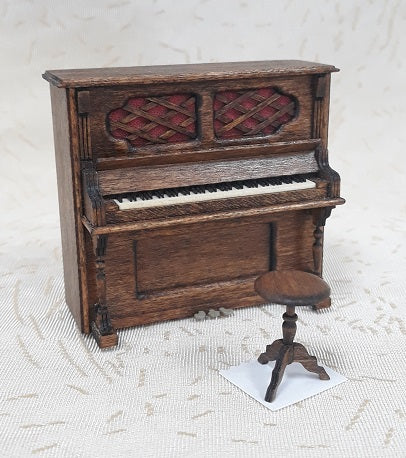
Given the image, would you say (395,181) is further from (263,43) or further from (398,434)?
(398,434)

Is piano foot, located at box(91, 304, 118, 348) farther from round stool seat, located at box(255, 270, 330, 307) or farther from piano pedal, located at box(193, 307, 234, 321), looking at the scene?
round stool seat, located at box(255, 270, 330, 307)

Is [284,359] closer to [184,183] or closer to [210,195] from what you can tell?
[210,195]

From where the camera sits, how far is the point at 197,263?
4.32 meters

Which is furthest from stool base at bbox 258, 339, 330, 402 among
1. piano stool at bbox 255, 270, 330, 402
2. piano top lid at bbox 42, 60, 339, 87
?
piano top lid at bbox 42, 60, 339, 87

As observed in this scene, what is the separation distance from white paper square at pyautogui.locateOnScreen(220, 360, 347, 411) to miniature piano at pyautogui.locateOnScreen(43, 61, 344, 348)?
2.24 ft

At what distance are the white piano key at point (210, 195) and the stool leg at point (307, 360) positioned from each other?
0.84 meters

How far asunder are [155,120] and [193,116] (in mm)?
209

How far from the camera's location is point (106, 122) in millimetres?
3887

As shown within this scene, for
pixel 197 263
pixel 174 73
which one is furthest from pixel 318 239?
pixel 174 73

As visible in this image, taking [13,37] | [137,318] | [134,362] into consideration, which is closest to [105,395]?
[134,362]

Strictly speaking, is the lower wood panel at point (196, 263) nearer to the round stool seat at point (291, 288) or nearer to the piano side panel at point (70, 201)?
the piano side panel at point (70, 201)

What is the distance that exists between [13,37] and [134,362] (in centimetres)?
328

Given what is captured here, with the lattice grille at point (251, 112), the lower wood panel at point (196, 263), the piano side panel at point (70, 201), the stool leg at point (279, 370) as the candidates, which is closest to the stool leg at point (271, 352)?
the stool leg at point (279, 370)

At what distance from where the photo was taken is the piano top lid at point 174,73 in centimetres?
377
